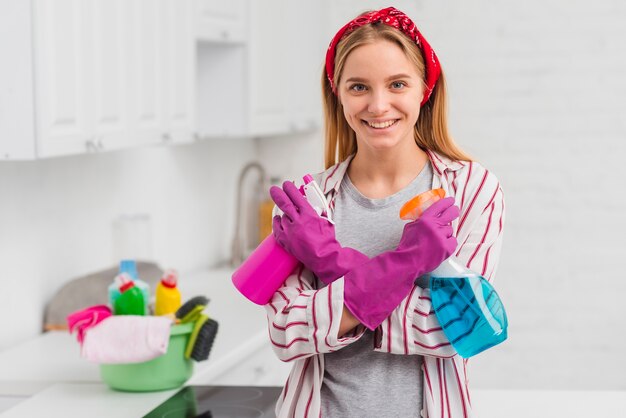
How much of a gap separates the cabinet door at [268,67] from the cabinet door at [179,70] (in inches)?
Answer: 18.6

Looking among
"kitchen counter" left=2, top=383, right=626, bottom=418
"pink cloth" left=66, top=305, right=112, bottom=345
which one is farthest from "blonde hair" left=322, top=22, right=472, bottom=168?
"pink cloth" left=66, top=305, right=112, bottom=345

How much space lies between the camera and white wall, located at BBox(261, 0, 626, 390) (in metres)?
3.94

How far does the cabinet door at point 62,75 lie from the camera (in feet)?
7.34

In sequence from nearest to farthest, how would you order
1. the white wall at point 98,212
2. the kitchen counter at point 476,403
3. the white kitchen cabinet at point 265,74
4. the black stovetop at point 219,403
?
1. the kitchen counter at point 476,403
2. the black stovetop at point 219,403
3. the white wall at point 98,212
4. the white kitchen cabinet at point 265,74

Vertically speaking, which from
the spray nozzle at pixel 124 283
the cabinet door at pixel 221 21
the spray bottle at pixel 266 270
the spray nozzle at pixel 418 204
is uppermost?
the cabinet door at pixel 221 21

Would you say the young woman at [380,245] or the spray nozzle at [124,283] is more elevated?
the young woman at [380,245]

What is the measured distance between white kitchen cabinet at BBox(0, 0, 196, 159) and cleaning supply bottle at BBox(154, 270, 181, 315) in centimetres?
42

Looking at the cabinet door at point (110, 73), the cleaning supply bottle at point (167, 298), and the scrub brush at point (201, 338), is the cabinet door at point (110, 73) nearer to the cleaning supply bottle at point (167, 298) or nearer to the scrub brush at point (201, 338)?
the cleaning supply bottle at point (167, 298)

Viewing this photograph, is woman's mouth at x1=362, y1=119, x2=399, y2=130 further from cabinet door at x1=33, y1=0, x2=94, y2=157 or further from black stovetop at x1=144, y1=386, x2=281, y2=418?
cabinet door at x1=33, y1=0, x2=94, y2=157

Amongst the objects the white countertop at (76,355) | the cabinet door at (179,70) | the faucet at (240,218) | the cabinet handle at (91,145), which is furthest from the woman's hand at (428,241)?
the faucet at (240,218)

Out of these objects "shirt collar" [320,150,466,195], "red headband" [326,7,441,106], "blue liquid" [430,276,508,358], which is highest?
"red headband" [326,7,441,106]

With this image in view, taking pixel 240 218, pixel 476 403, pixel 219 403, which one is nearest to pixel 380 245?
pixel 476 403

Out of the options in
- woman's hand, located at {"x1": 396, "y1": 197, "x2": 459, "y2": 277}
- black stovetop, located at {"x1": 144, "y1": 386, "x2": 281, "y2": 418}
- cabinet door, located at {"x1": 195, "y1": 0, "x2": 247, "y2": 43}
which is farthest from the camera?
cabinet door, located at {"x1": 195, "y1": 0, "x2": 247, "y2": 43}

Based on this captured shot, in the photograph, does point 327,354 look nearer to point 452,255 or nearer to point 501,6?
point 452,255
